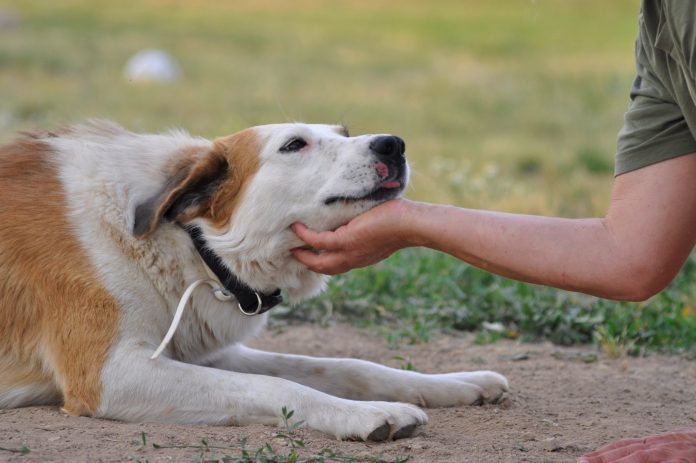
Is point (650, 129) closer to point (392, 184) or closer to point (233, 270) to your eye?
point (392, 184)

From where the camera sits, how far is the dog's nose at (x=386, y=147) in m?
3.54

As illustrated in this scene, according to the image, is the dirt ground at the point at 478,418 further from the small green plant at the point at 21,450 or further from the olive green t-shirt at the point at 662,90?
the olive green t-shirt at the point at 662,90

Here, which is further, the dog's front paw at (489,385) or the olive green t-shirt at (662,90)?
the dog's front paw at (489,385)

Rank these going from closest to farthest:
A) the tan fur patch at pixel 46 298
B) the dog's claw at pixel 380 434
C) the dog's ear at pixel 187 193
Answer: the dog's claw at pixel 380 434
the tan fur patch at pixel 46 298
the dog's ear at pixel 187 193

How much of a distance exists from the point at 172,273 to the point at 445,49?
1634 cm

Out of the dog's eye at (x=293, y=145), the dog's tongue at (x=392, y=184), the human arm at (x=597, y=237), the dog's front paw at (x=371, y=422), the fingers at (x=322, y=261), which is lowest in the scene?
the dog's front paw at (x=371, y=422)

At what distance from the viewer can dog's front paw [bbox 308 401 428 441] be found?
10.6 ft

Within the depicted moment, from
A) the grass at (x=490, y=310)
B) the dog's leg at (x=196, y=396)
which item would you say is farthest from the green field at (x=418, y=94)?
the dog's leg at (x=196, y=396)

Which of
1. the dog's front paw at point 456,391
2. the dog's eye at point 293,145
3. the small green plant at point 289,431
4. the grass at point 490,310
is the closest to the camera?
the small green plant at point 289,431

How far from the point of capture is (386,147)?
354 centimetres

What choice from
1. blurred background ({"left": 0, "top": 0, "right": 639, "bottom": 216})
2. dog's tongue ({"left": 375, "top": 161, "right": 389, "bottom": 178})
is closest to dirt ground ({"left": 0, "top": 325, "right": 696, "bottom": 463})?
dog's tongue ({"left": 375, "top": 161, "right": 389, "bottom": 178})

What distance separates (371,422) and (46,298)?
1.27 m

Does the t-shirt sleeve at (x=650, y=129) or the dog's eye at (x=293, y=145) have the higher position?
the t-shirt sleeve at (x=650, y=129)

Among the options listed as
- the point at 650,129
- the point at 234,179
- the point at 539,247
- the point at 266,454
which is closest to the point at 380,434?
the point at 266,454
